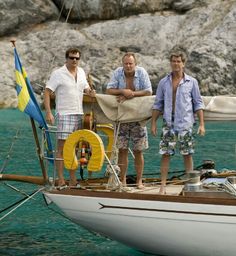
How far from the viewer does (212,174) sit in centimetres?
1004

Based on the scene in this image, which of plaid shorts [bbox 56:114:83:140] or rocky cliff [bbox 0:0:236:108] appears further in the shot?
rocky cliff [bbox 0:0:236:108]

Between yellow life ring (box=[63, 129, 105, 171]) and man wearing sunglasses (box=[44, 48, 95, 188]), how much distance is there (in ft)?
1.37

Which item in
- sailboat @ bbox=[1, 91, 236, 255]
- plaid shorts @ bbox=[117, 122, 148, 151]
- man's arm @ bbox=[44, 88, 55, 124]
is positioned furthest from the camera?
plaid shorts @ bbox=[117, 122, 148, 151]

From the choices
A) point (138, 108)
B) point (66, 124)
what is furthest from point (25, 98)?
point (138, 108)

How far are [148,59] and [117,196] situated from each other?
157ft

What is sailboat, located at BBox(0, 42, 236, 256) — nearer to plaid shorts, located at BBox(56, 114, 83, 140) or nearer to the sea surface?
plaid shorts, located at BBox(56, 114, 83, 140)

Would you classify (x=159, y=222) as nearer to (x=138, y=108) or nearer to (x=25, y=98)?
(x=138, y=108)

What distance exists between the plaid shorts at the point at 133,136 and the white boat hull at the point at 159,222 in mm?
1194

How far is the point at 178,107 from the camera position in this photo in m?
9.09

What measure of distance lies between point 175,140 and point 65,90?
173 centimetres

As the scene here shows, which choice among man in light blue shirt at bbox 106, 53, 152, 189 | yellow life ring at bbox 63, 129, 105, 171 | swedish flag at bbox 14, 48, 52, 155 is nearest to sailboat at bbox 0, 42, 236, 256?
yellow life ring at bbox 63, 129, 105, 171

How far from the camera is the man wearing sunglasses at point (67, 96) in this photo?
9609 mm

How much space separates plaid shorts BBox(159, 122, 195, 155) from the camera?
30.0 feet

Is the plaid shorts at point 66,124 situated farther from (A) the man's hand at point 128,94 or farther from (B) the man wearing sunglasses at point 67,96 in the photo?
(A) the man's hand at point 128,94
